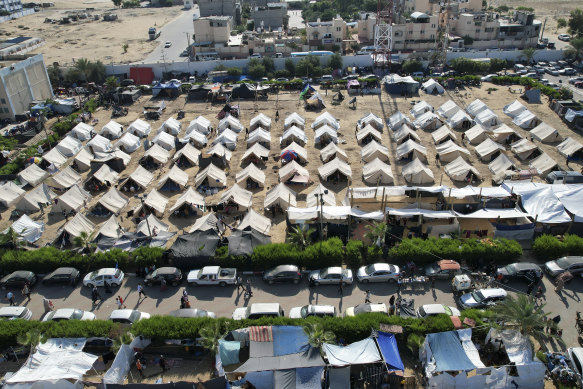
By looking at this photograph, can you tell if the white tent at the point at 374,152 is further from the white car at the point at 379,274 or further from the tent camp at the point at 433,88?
the tent camp at the point at 433,88

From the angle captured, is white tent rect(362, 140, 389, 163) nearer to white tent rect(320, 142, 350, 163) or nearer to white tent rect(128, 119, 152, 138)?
white tent rect(320, 142, 350, 163)

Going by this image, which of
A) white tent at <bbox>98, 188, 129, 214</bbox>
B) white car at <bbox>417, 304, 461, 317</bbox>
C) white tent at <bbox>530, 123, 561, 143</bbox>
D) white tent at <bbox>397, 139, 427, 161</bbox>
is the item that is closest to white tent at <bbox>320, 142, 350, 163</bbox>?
white tent at <bbox>397, 139, 427, 161</bbox>

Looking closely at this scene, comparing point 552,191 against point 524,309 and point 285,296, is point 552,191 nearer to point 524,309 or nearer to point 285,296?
point 524,309

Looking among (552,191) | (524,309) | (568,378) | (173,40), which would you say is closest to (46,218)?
(524,309)

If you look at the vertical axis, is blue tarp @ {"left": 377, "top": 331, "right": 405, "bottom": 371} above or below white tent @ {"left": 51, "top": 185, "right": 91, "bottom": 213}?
above

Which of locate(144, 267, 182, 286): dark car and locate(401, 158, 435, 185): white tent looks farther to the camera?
locate(401, 158, 435, 185): white tent

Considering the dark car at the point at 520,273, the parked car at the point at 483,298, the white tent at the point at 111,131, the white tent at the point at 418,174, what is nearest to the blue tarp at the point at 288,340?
the parked car at the point at 483,298
